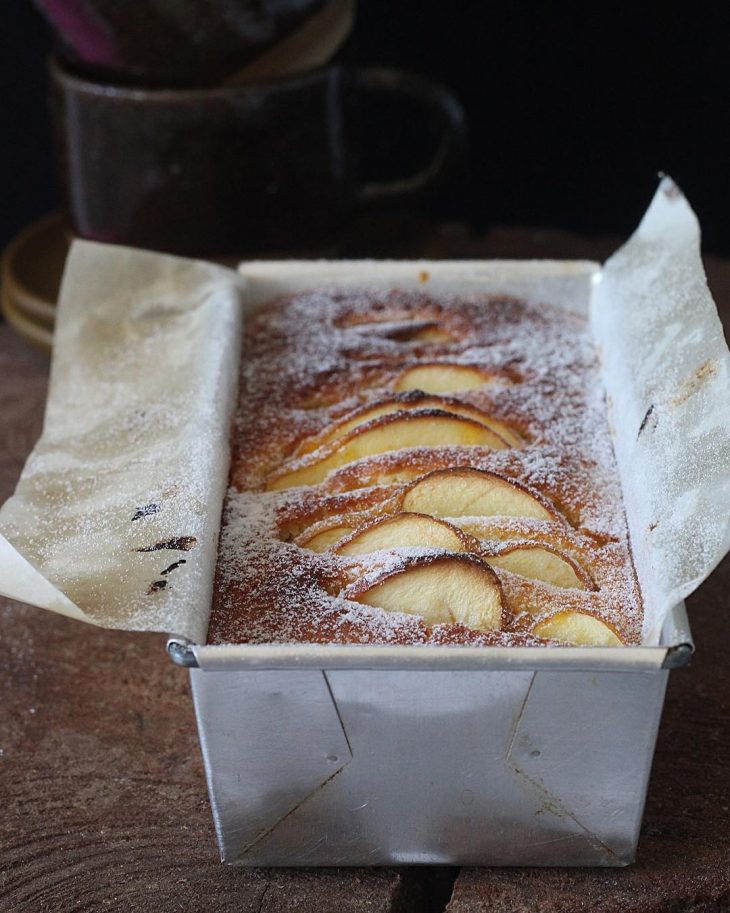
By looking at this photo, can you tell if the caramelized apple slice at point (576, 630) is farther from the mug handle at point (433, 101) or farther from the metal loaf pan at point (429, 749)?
the mug handle at point (433, 101)

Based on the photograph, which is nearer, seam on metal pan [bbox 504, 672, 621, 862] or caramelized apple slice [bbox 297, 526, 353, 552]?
seam on metal pan [bbox 504, 672, 621, 862]

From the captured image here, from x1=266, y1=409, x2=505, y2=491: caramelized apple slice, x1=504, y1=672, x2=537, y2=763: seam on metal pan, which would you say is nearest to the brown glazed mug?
x1=266, y1=409, x2=505, y2=491: caramelized apple slice

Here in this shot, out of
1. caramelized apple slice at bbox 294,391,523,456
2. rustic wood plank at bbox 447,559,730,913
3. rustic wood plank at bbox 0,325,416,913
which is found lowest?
rustic wood plank at bbox 0,325,416,913

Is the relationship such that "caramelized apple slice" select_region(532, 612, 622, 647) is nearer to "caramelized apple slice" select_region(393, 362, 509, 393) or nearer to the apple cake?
the apple cake

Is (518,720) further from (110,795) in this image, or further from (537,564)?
(110,795)

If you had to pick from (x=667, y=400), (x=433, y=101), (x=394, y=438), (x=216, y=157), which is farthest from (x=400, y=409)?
(x=433, y=101)

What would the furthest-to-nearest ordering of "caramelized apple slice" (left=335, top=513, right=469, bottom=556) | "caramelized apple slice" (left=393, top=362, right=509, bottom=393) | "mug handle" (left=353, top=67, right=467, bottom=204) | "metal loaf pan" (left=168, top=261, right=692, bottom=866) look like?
"mug handle" (left=353, top=67, right=467, bottom=204) < "caramelized apple slice" (left=393, top=362, right=509, bottom=393) < "caramelized apple slice" (left=335, top=513, right=469, bottom=556) < "metal loaf pan" (left=168, top=261, right=692, bottom=866)

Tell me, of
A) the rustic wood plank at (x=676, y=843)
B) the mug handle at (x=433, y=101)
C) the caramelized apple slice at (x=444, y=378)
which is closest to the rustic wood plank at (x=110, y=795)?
the rustic wood plank at (x=676, y=843)
